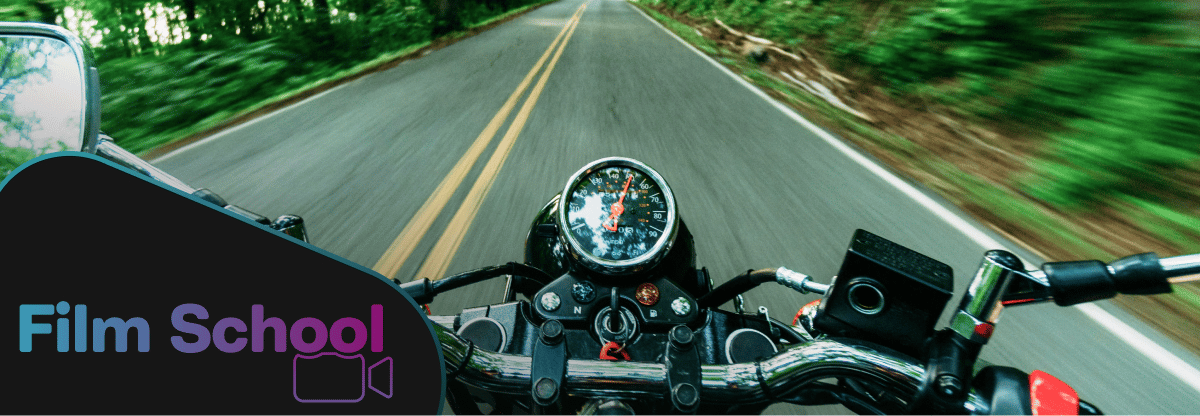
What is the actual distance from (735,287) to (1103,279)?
2.57 feet

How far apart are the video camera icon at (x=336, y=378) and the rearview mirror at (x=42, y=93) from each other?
3.02 feet

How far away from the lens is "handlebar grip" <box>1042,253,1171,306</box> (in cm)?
76

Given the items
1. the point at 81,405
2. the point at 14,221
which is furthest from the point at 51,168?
the point at 81,405

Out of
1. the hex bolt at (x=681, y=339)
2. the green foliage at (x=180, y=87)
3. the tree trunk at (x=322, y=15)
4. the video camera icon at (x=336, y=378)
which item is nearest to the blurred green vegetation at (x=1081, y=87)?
the hex bolt at (x=681, y=339)

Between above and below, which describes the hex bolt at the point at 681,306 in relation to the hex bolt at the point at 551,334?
below

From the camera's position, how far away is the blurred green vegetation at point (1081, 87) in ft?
13.3

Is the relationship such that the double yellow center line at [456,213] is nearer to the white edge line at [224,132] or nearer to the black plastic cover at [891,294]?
the black plastic cover at [891,294]

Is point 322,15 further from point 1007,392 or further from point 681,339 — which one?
point 1007,392

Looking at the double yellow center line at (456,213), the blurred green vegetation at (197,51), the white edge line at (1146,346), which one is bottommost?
the white edge line at (1146,346)

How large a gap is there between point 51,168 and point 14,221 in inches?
2.6

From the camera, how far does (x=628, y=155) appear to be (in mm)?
5160

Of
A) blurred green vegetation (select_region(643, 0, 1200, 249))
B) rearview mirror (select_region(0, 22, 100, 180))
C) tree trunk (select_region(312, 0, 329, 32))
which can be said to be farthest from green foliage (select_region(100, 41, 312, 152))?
blurred green vegetation (select_region(643, 0, 1200, 249))

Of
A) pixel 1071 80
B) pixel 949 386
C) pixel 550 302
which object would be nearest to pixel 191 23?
pixel 550 302

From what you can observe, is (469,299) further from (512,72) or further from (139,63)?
(139,63)
